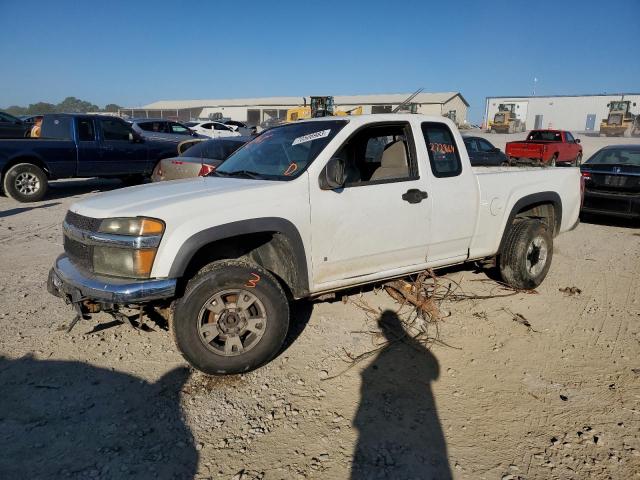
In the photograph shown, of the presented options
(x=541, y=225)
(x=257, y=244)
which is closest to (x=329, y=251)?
(x=257, y=244)

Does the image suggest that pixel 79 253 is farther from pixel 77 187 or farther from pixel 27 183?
pixel 77 187

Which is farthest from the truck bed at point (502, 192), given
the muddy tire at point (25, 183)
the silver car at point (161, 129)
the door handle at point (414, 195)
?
the silver car at point (161, 129)

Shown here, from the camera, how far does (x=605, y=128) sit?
1857 inches

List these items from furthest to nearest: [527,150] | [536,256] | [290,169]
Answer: [527,150] < [536,256] < [290,169]

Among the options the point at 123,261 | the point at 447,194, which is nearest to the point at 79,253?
the point at 123,261

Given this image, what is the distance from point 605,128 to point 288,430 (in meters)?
54.7

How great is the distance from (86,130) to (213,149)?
3672mm

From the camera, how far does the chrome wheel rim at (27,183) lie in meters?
9.75

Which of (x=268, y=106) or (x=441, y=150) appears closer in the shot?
(x=441, y=150)

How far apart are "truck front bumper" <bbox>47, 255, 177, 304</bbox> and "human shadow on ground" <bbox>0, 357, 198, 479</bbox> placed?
2.14 feet

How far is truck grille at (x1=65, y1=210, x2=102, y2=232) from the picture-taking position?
3.14m

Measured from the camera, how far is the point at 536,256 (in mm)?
5137

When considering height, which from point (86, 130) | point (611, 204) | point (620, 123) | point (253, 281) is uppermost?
point (620, 123)

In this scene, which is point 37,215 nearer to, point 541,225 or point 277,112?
point 541,225
